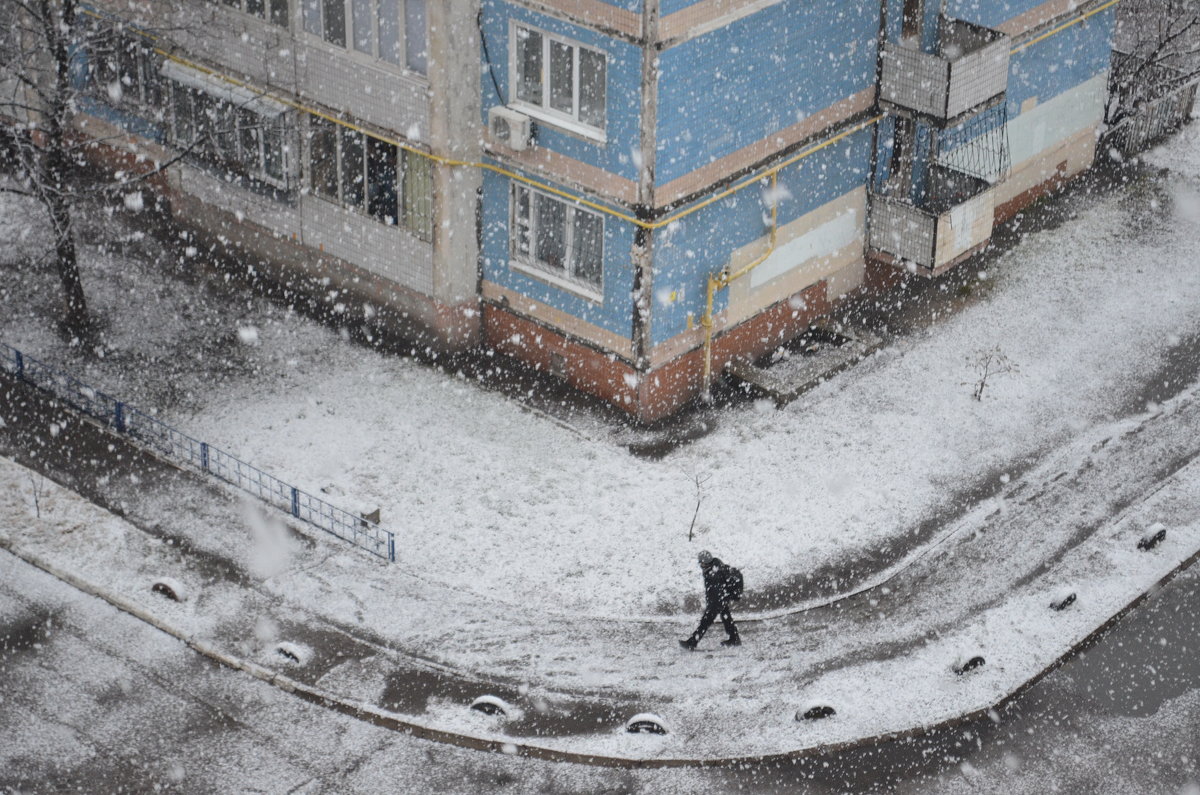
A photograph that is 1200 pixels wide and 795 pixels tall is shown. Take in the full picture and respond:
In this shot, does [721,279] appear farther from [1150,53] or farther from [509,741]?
[1150,53]

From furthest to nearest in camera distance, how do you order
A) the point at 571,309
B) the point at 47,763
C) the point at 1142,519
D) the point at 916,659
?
the point at 571,309, the point at 1142,519, the point at 916,659, the point at 47,763

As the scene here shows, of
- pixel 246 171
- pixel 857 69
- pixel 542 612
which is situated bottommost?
pixel 542 612

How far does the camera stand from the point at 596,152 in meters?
21.8

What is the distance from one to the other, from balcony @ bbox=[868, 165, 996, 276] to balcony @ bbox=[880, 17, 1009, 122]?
1.47 m

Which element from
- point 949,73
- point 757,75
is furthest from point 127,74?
point 949,73

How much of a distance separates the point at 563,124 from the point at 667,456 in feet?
15.6

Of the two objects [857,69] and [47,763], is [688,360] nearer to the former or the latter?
[857,69]

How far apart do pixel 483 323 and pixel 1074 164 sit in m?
12.0

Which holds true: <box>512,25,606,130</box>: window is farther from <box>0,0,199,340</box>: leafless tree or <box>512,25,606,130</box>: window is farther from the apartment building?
<box>0,0,199,340</box>: leafless tree

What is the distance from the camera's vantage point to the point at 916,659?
1862 cm

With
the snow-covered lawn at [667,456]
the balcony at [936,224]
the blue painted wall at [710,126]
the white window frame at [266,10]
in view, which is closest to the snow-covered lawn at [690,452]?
the snow-covered lawn at [667,456]

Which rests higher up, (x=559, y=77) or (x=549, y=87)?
(x=559, y=77)

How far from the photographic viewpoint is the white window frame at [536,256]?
22703 mm

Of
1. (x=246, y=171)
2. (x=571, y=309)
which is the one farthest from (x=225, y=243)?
(x=571, y=309)
